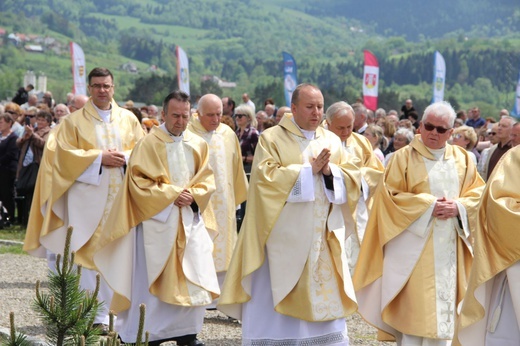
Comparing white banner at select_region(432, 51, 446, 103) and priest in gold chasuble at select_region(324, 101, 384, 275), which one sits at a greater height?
white banner at select_region(432, 51, 446, 103)

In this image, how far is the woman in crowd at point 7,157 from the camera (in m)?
16.8

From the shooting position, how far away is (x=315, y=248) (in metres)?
8.20

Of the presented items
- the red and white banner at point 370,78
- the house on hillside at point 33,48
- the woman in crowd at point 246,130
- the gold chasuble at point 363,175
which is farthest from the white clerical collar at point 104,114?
the house on hillside at point 33,48

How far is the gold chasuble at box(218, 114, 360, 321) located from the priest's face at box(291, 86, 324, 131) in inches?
3.8

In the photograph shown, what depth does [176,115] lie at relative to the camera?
8914 millimetres

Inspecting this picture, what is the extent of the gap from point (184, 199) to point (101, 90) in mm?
1783

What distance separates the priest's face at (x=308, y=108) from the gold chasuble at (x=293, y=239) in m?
0.10

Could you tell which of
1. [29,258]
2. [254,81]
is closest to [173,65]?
[254,81]

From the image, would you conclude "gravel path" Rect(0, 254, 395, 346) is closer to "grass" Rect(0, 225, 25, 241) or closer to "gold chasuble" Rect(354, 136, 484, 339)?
"gold chasuble" Rect(354, 136, 484, 339)

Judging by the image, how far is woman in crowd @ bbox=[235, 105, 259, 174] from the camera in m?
13.9

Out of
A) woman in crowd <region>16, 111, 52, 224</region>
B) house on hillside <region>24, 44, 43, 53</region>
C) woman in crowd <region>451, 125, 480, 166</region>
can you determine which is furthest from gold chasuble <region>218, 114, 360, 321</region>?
house on hillside <region>24, 44, 43, 53</region>

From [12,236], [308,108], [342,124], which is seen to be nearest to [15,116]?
[12,236]

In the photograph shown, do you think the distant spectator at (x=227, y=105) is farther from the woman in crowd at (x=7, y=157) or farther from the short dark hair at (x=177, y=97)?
the short dark hair at (x=177, y=97)

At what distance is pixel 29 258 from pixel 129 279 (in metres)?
5.88
